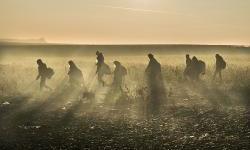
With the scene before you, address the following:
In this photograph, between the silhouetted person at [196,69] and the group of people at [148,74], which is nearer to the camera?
the group of people at [148,74]

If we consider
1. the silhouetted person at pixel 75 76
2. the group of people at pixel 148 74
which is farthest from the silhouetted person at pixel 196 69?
the silhouetted person at pixel 75 76

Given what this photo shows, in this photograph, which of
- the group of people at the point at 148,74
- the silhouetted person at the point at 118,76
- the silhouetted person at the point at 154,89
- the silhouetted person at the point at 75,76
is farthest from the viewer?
the silhouetted person at the point at 75,76

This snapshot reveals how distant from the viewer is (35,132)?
16.5 metres

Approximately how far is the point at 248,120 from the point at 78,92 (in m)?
11.6

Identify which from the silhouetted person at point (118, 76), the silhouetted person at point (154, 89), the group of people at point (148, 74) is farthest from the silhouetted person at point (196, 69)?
the silhouetted person at point (118, 76)

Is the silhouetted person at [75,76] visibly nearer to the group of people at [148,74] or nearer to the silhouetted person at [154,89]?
the group of people at [148,74]

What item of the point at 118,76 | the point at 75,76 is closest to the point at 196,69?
the point at 118,76

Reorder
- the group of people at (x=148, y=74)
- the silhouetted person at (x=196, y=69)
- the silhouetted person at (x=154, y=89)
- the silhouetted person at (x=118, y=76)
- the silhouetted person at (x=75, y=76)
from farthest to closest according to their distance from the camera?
the silhouetted person at (x=196, y=69) < the silhouetted person at (x=75, y=76) < the silhouetted person at (x=118, y=76) < the group of people at (x=148, y=74) < the silhouetted person at (x=154, y=89)

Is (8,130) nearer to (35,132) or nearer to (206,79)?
(35,132)

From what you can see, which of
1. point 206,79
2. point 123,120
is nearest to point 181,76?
point 206,79

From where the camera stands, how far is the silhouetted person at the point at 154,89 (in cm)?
2127

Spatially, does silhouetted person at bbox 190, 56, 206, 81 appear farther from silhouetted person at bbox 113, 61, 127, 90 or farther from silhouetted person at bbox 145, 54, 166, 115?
silhouetted person at bbox 113, 61, 127, 90

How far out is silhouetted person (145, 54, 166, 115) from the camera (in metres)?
21.3

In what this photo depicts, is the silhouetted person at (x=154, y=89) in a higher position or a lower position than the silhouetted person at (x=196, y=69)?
lower
